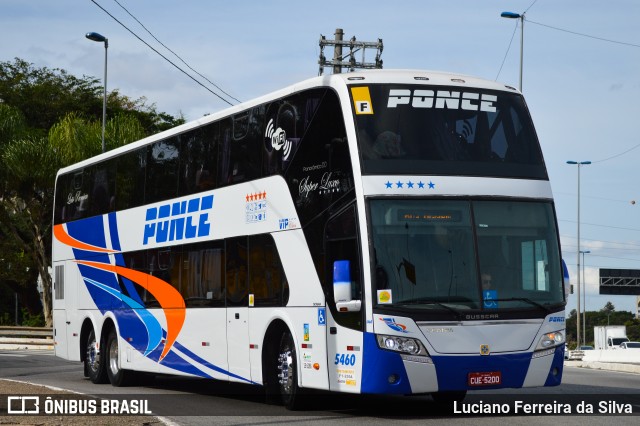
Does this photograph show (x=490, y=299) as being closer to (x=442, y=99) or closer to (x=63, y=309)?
(x=442, y=99)

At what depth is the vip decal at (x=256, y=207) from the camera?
16.8 metres

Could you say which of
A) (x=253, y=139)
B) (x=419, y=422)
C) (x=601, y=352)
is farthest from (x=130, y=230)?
(x=601, y=352)

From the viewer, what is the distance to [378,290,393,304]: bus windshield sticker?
46.0 feet

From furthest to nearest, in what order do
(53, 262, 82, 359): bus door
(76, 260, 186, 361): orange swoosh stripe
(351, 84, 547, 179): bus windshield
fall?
(53, 262, 82, 359): bus door < (76, 260, 186, 361): orange swoosh stripe < (351, 84, 547, 179): bus windshield

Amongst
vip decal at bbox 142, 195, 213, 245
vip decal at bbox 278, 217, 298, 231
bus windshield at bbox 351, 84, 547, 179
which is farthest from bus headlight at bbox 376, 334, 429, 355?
vip decal at bbox 142, 195, 213, 245

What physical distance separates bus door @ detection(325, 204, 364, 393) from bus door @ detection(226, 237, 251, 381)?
8.53 feet

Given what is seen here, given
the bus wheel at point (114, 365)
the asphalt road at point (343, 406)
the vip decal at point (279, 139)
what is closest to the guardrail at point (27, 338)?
the asphalt road at point (343, 406)

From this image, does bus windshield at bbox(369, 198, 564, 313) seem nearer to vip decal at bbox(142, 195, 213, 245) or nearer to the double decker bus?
the double decker bus

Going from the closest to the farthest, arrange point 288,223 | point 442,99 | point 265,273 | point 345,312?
point 345,312, point 442,99, point 288,223, point 265,273

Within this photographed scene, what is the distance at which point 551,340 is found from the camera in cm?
1476

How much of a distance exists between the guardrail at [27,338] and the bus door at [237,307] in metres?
31.5

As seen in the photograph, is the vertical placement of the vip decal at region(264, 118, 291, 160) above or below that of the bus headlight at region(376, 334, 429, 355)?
above

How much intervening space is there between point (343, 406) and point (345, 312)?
105 inches

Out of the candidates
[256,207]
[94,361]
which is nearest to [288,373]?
[256,207]
